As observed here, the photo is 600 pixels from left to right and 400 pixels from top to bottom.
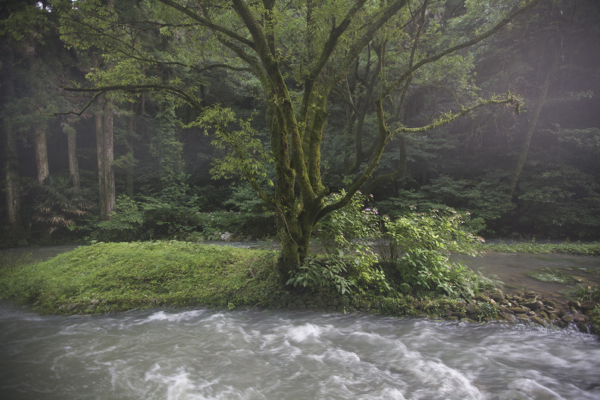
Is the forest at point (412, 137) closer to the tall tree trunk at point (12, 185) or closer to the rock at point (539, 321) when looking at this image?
the tall tree trunk at point (12, 185)

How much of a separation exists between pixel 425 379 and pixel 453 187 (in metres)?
11.1

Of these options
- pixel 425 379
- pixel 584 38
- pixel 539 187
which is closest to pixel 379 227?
pixel 425 379

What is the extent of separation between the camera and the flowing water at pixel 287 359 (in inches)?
127

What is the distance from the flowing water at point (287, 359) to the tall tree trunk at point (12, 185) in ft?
35.7

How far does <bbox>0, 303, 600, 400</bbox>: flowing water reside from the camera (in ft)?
10.6

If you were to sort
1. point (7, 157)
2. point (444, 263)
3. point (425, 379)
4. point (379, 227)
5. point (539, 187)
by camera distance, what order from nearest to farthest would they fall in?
point (425, 379) → point (444, 263) → point (379, 227) → point (539, 187) → point (7, 157)

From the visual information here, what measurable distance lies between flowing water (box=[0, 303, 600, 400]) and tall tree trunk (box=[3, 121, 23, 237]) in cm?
1088

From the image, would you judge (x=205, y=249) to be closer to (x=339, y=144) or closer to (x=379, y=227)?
(x=379, y=227)

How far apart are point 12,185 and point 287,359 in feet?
50.8

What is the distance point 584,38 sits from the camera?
41.4 feet

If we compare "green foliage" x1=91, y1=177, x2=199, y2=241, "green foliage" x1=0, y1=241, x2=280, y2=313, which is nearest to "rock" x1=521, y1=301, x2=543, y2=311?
"green foliage" x1=0, y1=241, x2=280, y2=313

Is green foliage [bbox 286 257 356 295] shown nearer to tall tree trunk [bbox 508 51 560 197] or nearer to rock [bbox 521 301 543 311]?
rock [bbox 521 301 543 311]

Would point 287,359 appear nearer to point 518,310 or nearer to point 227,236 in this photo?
point 518,310

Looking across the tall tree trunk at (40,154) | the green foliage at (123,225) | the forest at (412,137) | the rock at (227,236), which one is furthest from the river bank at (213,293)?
the tall tree trunk at (40,154)
